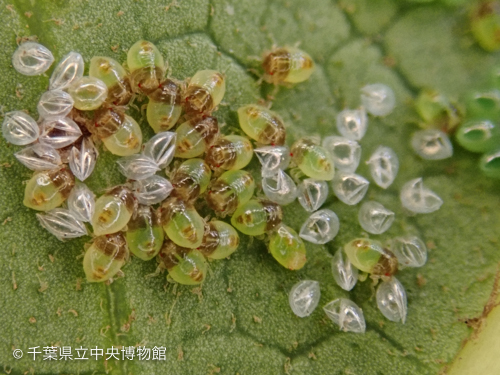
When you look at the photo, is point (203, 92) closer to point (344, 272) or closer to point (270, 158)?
point (270, 158)

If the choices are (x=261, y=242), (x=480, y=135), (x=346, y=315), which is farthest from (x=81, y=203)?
(x=480, y=135)

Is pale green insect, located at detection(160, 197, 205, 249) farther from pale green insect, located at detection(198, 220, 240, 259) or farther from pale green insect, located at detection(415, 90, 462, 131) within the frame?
pale green insect, located at detection(415, 90, 462, 131)

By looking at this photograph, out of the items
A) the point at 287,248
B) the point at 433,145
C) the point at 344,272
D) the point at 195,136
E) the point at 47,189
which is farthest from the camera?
the point at 433,145

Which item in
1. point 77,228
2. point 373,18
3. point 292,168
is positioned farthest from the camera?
point 373,18

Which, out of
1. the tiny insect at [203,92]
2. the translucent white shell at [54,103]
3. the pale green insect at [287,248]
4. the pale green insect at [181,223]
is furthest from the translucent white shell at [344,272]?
the translucent white shell at [54,103]

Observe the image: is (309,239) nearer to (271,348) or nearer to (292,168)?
(292,168)

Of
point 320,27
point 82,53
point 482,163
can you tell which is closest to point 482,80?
point 482,163
